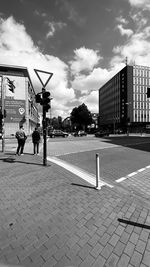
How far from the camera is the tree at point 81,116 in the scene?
6770 cm

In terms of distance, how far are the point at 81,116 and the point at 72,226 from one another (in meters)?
65.4

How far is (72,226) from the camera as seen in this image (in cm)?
296

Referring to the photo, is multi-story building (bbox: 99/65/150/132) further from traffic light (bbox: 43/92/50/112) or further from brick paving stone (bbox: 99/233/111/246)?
brick paving stone (bbox: 99/233/111/246)

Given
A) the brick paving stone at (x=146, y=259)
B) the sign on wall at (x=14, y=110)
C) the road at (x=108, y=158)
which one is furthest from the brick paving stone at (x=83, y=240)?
the sign on wall at (x=14, y=110)

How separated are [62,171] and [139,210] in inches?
141

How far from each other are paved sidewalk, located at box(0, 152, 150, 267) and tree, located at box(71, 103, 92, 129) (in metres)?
63.3

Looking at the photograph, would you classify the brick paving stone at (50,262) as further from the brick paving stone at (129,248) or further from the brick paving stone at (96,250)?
the brick paving stone at (129,248)

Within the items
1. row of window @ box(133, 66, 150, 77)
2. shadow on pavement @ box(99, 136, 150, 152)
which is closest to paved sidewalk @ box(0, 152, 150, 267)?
shadow on pavement @ box(99, 136, 150, 152)

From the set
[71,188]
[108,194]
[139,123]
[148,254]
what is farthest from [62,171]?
[139,123]

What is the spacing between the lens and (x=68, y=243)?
2518 millimetres

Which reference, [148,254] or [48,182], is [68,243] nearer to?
[148,254]

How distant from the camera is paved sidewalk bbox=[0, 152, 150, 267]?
2258mm

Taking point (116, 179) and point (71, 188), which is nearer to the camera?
point (71, 188)

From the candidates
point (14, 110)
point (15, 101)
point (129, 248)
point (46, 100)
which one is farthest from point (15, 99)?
point (129, 248)
